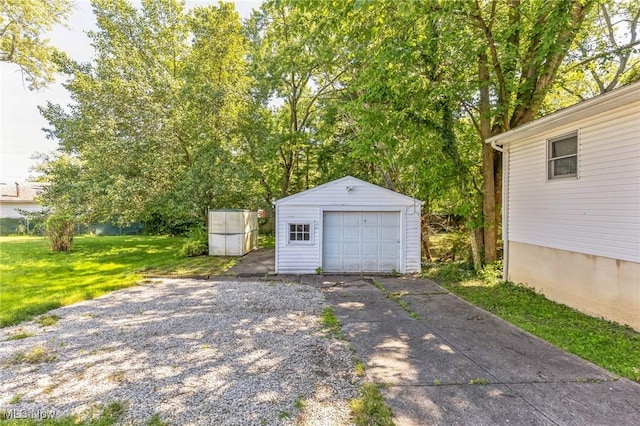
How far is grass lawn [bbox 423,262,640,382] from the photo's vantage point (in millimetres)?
3744

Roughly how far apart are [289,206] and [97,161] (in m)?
8.41

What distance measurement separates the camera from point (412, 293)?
6961 millimetres

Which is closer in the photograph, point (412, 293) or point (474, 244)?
point (412, 293)

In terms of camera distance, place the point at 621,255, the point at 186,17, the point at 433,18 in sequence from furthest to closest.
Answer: the point at 186,17
the point at 433,18
the point at 621,255

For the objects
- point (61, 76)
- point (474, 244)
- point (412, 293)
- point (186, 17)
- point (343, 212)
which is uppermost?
point (186, 17)

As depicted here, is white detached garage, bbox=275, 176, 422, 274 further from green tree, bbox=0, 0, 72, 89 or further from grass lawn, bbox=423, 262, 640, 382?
green tree, bbox=0, 0, 72, 89

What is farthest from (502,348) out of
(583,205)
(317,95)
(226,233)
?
(317,95)

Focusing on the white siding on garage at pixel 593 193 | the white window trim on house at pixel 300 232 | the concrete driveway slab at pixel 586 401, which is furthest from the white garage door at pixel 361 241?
the concrete driveway slab at pixel 586 401

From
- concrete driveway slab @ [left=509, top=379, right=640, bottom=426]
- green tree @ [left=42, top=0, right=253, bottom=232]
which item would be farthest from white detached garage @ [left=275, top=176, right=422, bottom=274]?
concrete driveway slab @ [left=509, top=379, right=640, bottom=426]

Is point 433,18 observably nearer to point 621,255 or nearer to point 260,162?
point 621,255

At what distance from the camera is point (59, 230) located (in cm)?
1229

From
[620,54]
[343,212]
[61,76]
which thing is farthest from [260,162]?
[620,54]

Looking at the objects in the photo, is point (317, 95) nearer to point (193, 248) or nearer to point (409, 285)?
point (193, 248)

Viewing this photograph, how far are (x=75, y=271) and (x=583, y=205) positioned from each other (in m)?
12.4
